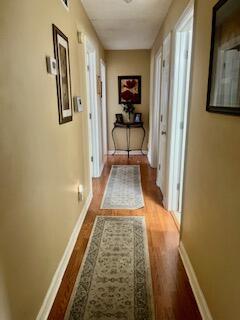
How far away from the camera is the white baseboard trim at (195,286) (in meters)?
1.38

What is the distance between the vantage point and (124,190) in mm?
3473

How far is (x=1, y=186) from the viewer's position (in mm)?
973

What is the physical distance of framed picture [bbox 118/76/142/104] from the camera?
539 centimetres

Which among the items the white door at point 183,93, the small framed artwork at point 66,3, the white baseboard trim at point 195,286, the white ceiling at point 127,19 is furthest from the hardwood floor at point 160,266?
the white ceiling at point 127,19

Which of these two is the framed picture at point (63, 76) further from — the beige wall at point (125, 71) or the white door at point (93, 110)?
the beige wall at point (125, 71)

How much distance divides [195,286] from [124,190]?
1.98 metres

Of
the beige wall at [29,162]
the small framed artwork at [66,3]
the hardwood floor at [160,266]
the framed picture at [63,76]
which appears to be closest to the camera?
the beige wall at [29,162]

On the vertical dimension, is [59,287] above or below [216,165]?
below

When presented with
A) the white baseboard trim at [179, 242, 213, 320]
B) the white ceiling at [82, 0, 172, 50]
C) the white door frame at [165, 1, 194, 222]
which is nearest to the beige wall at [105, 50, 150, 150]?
the white ceiling at [82, 0, 172, 50]

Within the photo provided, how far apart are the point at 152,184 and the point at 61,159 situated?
2149 mm

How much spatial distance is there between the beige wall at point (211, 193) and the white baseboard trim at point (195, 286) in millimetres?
52

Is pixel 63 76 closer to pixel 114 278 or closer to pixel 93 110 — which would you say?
pixel 114 278

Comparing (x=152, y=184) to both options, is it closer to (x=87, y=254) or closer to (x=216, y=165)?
(x=87, y=254)

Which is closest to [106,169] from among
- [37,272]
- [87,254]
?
[87,254]
